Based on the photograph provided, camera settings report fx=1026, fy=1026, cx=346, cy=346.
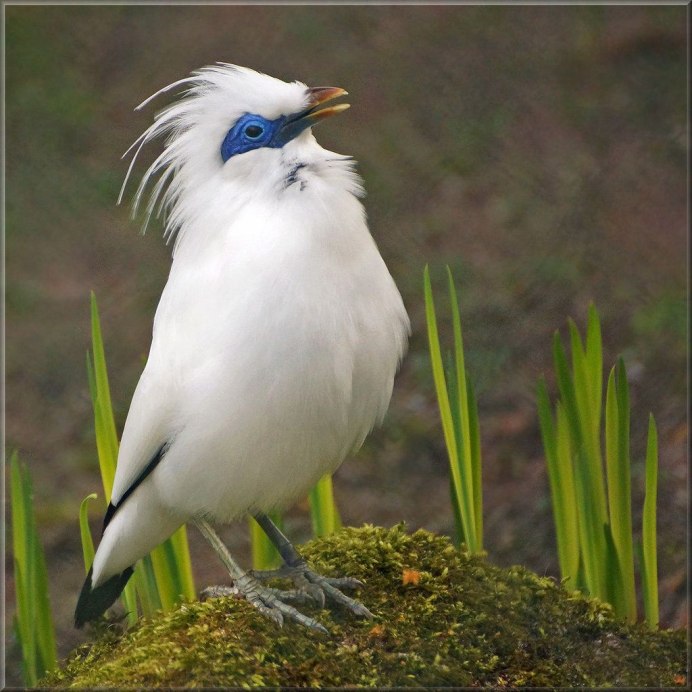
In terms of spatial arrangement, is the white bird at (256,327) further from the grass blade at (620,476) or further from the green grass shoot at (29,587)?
the grass blade at (620,476)

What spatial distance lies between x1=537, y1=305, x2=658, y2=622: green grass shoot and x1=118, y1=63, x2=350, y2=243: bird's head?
973 millimetres

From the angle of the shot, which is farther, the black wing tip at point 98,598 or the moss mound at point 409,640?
the black wing tip at point 98,598

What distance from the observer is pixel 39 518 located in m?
5.34

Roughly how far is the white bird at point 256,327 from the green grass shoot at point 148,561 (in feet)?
0.54

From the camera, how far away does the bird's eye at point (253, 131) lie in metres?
2.84

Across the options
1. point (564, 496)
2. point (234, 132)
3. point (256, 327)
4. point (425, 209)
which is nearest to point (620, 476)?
point (564, 496)

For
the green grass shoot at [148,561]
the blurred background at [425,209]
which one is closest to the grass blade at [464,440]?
the green grass shoot at [148,561]

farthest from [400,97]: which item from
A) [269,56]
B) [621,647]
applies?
[621,647]

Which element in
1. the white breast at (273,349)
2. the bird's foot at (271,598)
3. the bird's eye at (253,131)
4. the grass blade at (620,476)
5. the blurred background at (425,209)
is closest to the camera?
the white breast at (273,349)

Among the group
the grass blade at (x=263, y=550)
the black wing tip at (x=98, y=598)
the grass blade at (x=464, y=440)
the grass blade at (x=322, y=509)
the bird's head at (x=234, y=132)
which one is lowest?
the black wing tip at (x=98, y=598)

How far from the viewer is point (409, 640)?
2.69 metres

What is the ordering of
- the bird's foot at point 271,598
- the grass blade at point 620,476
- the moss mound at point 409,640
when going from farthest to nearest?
1. the grass blade at point 620,476
2. the bird's foot at point 271,598
3. the moss mound at point 409,640

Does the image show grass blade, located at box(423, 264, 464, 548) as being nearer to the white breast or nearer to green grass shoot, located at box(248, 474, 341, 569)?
the white breast

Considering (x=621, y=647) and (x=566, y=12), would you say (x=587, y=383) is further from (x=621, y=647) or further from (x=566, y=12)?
(x=566, y=12)
